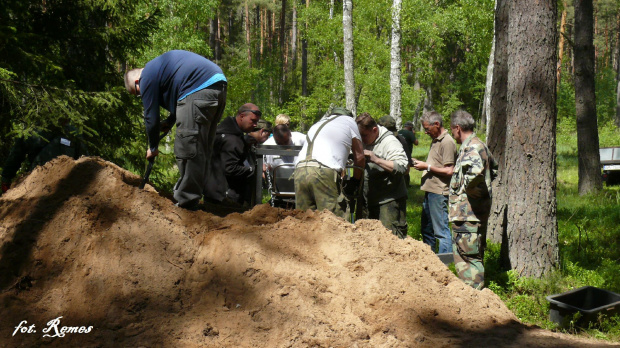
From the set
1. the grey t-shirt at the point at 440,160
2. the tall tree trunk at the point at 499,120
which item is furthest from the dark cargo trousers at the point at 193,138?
the tall tree trunk at the point at 499,120

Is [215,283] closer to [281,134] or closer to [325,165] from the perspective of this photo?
[325,165]

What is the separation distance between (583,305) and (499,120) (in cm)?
341

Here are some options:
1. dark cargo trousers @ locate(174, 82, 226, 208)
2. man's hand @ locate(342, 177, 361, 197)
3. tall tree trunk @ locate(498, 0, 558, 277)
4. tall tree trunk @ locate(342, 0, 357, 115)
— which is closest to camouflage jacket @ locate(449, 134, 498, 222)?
tall tree trunk @ locate(498, 0, 558, 277)

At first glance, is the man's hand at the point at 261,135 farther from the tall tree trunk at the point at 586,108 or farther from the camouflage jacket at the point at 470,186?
the tall tree trunk at the point at 586,108

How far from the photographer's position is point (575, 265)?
257 inches

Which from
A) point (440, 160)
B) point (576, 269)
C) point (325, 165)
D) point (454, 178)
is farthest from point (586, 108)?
point (325, 165)

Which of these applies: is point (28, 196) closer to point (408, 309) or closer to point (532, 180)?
point (408, 309)

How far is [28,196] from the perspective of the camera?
4656 mm

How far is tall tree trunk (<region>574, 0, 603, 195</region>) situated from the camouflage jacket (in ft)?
30.5

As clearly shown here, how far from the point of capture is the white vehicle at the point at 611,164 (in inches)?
624

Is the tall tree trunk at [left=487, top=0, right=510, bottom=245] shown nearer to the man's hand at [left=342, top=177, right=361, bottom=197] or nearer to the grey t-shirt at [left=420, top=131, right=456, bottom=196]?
the grey t-shirt at [left=420, top=131, right=456, bottom=196]

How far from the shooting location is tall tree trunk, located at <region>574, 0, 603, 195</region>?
13.2 meters

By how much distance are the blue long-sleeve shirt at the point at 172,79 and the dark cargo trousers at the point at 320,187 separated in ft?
4.09

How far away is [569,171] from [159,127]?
693 inches
